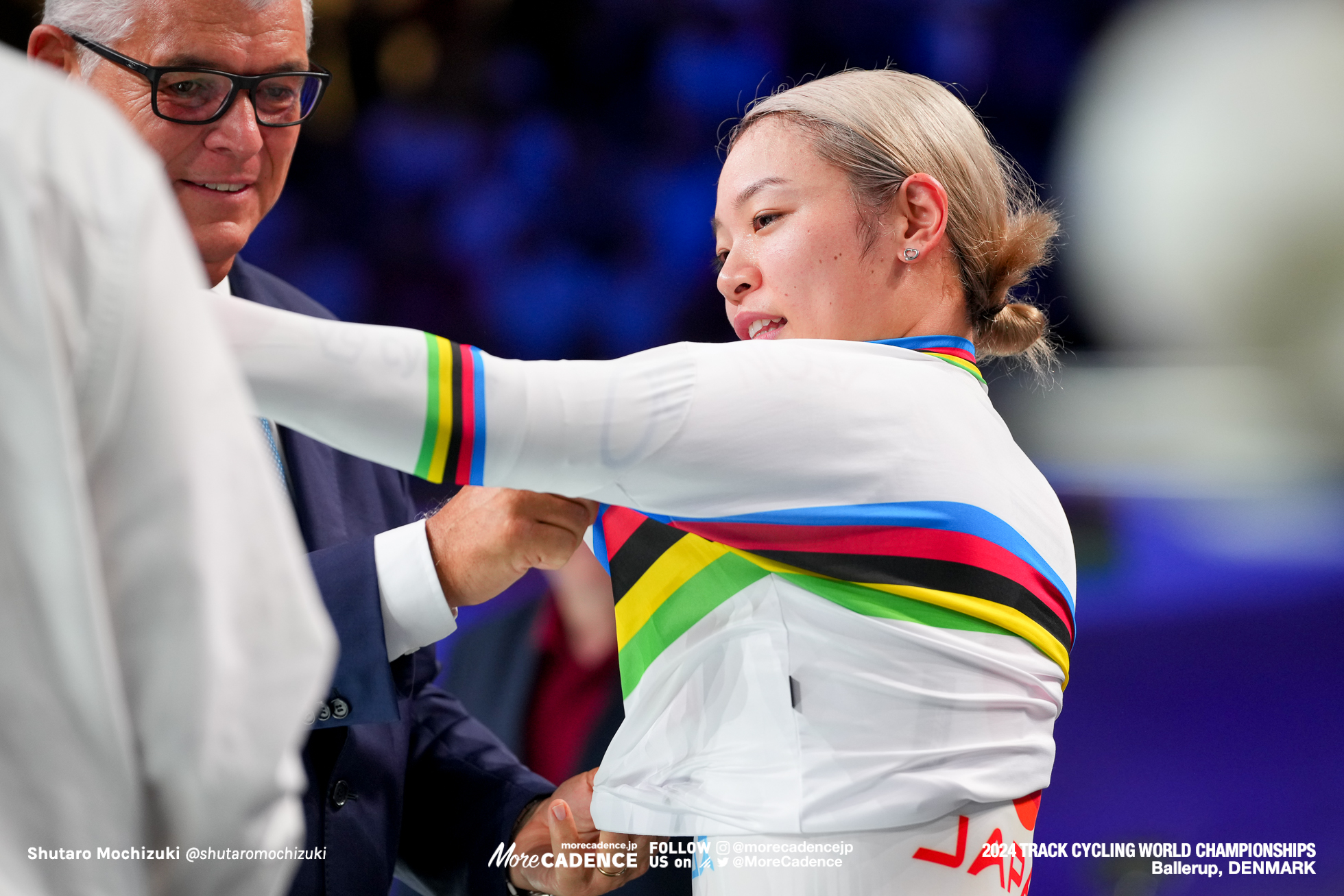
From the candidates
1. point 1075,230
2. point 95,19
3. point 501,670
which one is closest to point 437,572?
point 95,19

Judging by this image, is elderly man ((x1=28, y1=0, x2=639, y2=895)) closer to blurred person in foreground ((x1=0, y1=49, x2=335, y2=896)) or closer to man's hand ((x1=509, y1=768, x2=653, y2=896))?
man's hand ((x1=509, y1=768, x2=653, y2=896))

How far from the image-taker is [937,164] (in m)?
1.32

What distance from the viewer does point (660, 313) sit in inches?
112

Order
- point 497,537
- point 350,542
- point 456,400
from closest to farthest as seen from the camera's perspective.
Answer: point 456,400
point 497,537
point 350,542

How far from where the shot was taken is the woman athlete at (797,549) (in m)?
0.87

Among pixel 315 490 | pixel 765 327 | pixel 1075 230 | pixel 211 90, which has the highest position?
pixel 1075 230

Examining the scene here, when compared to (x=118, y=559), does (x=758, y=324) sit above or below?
above

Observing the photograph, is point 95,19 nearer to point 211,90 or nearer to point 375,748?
point 211,90

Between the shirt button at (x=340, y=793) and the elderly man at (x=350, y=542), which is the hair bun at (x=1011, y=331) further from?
the shirt button at (x=340, y=793)

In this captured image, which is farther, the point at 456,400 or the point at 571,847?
the point at 571,847

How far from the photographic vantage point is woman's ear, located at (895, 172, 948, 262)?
1273 millimetres

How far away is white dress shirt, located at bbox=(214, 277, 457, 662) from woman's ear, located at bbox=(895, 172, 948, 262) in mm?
608

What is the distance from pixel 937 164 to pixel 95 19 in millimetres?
993

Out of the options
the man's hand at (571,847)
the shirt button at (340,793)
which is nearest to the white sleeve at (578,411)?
the man's hand at (571,847)
